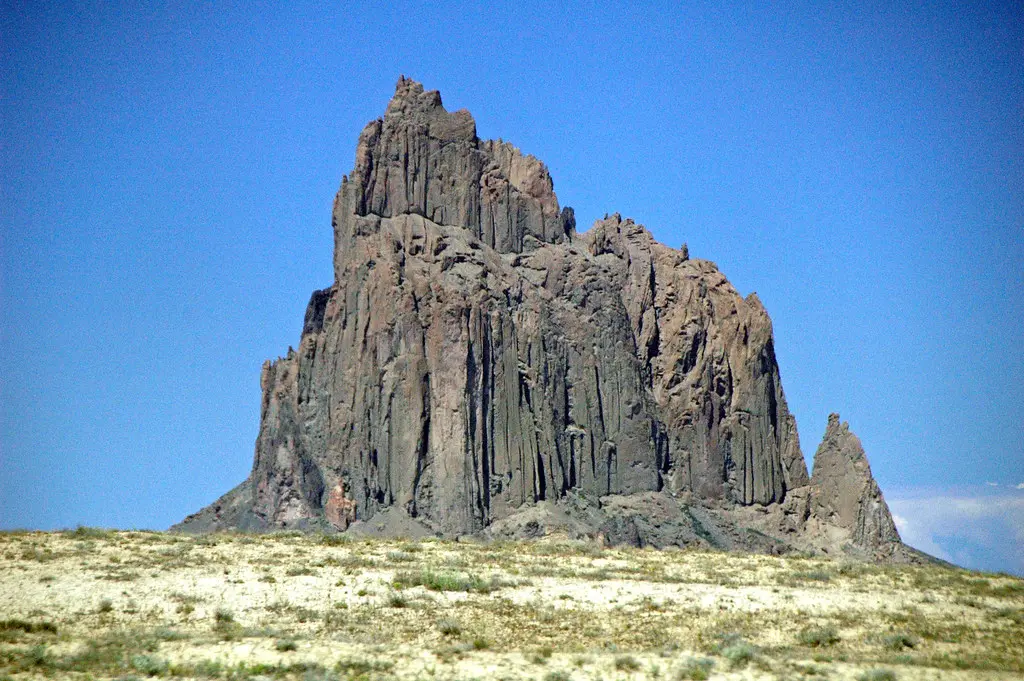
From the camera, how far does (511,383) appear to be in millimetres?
153375

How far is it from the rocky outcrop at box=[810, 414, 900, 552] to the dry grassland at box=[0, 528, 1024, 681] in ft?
350

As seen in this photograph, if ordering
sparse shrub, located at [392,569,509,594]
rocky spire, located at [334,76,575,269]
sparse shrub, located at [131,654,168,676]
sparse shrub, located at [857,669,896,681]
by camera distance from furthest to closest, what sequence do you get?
rocky spire, located at [334,76,575,269], sparse shrub, located at [392,569,509,594], sparse shrub, located at [857,669,896,681], sparse shrub, located at [131,654,168,676]

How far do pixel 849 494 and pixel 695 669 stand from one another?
433ft

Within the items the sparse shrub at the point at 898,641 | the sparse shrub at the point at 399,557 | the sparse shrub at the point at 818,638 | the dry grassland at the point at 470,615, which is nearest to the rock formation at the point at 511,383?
the sparse shrub at the point at 399,557

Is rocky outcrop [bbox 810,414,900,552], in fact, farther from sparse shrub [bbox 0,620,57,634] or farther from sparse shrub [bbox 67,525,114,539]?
sparse shrub [bbox 0,620,57,634]

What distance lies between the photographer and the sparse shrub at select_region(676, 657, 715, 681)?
31875mm

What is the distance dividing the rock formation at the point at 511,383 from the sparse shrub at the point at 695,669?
350ft

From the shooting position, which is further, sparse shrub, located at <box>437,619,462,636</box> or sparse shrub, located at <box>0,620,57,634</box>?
sparse shrub, located at <box>437,619,462,636</box>

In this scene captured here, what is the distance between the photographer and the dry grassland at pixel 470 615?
1281 inches

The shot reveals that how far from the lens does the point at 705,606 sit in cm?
4050

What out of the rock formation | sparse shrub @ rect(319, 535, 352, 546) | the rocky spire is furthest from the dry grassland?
the rocky spire

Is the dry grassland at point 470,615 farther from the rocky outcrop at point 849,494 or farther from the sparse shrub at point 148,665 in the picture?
the rocky outcrop at point 849,494

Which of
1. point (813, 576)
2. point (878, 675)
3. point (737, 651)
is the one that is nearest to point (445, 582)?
point (737, 651)

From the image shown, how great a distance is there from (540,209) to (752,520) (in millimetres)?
44808
